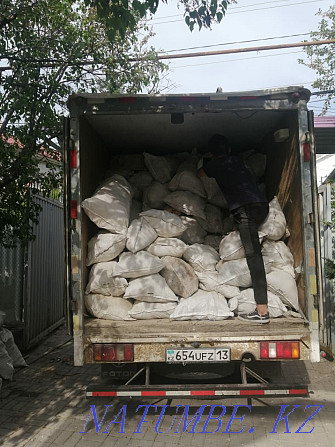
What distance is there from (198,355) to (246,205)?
1.35 m

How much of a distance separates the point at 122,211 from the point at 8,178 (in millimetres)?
1607

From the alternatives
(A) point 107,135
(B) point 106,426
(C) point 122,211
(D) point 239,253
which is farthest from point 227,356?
(A) point 107,135

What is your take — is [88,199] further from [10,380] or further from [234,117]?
[10,380]

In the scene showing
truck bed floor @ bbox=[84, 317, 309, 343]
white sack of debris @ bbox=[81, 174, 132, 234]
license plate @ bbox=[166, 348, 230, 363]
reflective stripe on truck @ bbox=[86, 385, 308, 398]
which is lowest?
reflective stripe on truck @ bbox=[86, 385, 308, 398]

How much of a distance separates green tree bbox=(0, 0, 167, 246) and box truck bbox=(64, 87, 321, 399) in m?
1.27

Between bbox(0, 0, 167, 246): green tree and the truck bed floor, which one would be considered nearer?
the truck bed floor

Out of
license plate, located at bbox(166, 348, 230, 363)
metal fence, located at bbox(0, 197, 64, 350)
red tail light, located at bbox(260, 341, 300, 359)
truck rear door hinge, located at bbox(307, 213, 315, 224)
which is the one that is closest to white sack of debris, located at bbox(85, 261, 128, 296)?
license plate, located at bbox(166, 348, 230, 363)

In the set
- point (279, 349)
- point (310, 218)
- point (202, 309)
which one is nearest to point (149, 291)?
point (202, 309)

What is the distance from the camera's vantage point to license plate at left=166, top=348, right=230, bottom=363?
287 centimetres

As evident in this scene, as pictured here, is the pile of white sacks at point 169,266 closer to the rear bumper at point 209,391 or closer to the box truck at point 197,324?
the box truck at point 197,324

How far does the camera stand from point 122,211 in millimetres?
3631

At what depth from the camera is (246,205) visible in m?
3.51

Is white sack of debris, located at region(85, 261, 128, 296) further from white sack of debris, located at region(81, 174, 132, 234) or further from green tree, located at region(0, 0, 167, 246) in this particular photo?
green tree, located at region(0, 0, 167, 246)

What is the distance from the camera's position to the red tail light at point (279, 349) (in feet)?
9.54
